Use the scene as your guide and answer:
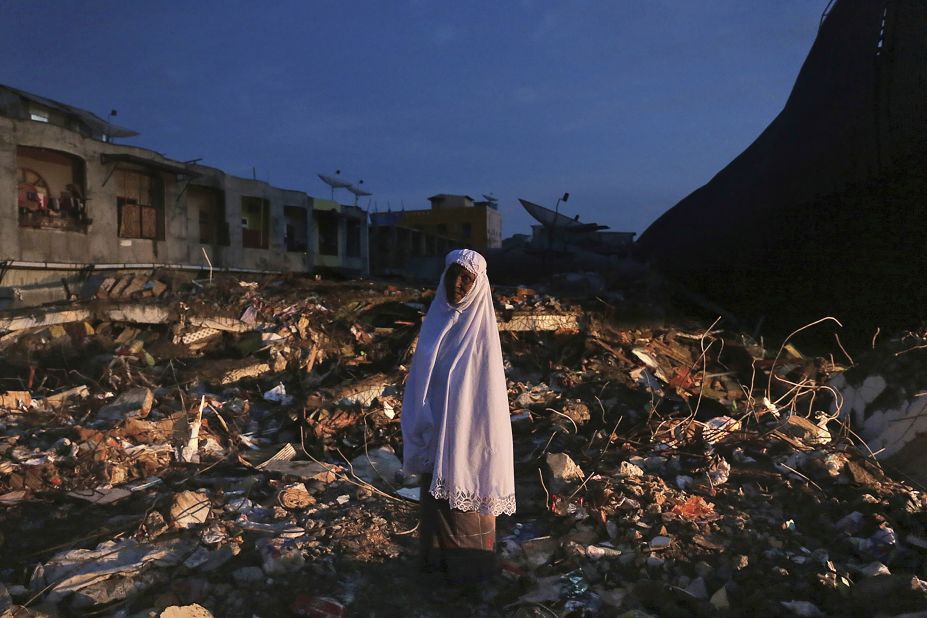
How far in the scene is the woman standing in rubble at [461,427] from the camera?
7.88 feet

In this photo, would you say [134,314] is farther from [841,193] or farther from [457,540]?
[841,193]

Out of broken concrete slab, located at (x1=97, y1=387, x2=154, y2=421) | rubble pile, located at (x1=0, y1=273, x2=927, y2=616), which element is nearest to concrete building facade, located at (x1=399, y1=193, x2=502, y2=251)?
rubble pile, located at (x1=0, y1=273, x2=927, y2=616)

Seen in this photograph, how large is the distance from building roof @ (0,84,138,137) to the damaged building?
3 cm

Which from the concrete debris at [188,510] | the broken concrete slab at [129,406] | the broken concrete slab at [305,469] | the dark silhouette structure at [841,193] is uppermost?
the dark silhouette structure at [841,193]

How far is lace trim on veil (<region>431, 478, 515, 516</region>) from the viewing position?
2398 millimetres

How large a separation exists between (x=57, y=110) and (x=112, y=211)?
5.05 m

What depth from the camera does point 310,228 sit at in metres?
22.9

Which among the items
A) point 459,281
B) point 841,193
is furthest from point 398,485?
point 841,193

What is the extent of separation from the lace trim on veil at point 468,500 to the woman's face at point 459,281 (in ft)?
2.49

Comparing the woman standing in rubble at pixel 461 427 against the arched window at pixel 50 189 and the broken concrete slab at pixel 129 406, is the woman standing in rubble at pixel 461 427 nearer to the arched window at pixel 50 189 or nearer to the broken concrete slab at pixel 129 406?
the broken concrete slab at pixel 129 406

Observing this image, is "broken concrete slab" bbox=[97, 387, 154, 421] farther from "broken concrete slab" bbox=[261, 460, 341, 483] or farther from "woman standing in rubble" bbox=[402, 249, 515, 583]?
"woman standing in rubble" bbox=[402, 249, 515, 583]

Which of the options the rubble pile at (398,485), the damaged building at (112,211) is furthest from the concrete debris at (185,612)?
the damaged building at (112,211)

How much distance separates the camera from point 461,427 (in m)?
2.40

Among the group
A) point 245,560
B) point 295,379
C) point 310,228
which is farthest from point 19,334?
point 310,228
